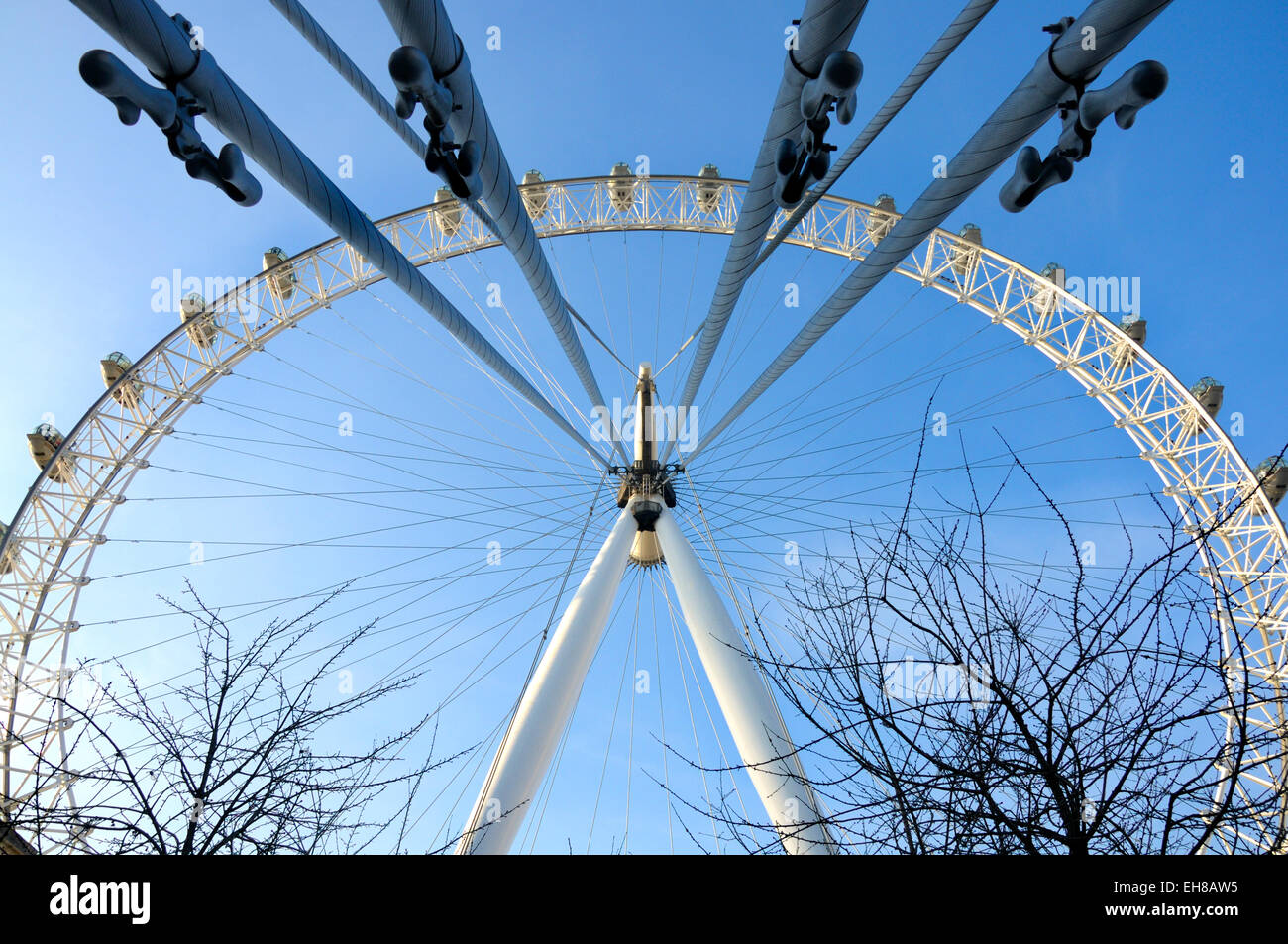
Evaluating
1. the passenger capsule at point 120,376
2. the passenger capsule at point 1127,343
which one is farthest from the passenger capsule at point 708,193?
the passenger capsule at point 120,376

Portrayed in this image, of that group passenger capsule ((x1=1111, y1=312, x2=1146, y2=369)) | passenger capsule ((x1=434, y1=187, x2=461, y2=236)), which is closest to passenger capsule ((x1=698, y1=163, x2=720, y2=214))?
passenger capsule ((x1=434, y1=187, x2=461, y2=236))

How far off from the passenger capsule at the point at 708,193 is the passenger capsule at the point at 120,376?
19.8 metres

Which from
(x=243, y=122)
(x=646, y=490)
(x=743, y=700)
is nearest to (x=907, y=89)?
(x=243, y=122)

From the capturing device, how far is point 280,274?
24.5 m

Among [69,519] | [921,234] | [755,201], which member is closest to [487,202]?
[755,201]

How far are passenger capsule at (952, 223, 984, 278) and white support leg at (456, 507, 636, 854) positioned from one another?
17178 millimetres

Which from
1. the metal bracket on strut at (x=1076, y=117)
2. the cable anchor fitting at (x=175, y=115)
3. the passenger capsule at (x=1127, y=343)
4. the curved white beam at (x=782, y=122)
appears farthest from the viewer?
the passenger capsule at (x=1127, y=343)

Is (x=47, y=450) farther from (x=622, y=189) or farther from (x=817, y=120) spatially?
(x=817, y=120)

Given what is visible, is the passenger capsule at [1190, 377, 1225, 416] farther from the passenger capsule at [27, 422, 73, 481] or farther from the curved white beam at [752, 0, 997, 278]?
the passenger capsule at [27, 422, 73, 481]

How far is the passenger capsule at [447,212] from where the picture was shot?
81.0 ft

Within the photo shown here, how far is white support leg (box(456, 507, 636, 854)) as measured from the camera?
10148 millimetres

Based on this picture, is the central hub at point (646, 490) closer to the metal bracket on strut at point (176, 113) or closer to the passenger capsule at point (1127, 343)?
the metal bracket on strut at point (176, 113)
